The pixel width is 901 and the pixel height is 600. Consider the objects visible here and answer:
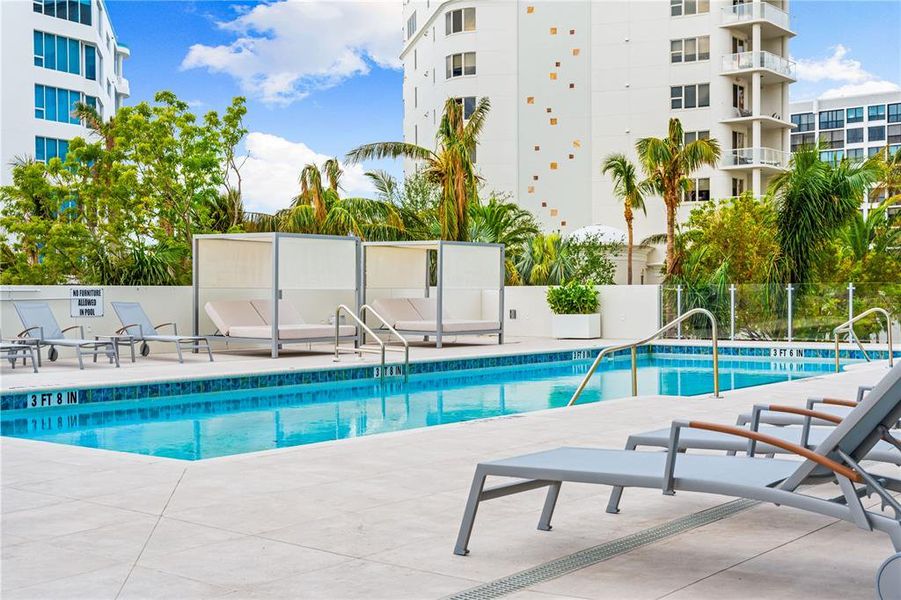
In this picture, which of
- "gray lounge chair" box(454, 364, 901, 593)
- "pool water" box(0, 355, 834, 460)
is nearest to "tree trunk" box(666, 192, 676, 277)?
"pool water" box(0, 355, 834, 460)

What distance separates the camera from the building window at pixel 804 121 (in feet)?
329

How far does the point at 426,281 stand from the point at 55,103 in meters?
31.5

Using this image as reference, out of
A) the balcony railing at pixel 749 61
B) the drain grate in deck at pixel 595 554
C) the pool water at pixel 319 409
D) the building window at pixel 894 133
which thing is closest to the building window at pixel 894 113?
the building window at pixel 894 133

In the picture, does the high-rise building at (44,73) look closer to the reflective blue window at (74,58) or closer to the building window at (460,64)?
the reflective blue window at (74,58)

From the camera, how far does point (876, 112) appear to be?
9744 centimetres

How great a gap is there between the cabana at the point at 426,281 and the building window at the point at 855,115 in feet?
282

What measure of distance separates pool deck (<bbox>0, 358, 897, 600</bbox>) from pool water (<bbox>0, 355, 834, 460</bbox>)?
2.93 metres

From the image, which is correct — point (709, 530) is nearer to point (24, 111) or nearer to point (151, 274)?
point (151, 274)

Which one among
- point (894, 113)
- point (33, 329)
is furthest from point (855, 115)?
point (33, 329)

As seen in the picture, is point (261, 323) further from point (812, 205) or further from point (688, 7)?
point (688, 7)

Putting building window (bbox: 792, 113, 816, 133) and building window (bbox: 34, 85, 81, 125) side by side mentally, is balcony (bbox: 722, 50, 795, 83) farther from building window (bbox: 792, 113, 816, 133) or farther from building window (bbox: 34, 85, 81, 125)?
building window (bbox: 792, 113, 816, 133)

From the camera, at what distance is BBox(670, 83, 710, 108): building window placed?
4412cm

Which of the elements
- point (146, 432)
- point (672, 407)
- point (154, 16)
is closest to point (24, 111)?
point (154, 16)

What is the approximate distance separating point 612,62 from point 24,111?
26.6 meters
